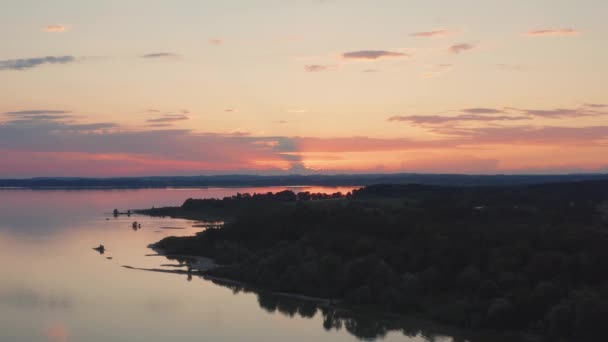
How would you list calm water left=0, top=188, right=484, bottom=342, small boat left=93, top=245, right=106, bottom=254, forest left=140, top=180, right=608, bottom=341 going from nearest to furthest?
forest left=140, top=180, right=608, bottom=341
calm water left=0, top=188, right=484, bottom=342
small boat left=93, top=245, right=106, bottom=254

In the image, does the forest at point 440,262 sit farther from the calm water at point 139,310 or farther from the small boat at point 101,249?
the small boat at point 101,249

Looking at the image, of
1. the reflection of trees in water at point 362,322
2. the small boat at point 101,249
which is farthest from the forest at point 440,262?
the small boat at point 101,249

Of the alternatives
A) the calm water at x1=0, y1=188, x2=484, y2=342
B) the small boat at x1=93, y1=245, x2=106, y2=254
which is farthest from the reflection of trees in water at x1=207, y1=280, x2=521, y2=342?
the small boat at x1=93, y1=245, x2=106, y2=254

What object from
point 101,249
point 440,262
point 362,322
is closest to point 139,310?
point 362,322

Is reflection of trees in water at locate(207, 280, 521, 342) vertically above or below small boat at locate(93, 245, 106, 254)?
below

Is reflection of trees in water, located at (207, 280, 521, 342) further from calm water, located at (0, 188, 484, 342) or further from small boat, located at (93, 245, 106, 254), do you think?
small boat, located at (93, 245, 106, 254)

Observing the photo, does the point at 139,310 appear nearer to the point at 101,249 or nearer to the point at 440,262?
the point at 440,262

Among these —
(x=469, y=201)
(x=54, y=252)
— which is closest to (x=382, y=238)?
(x=54, y=252)
